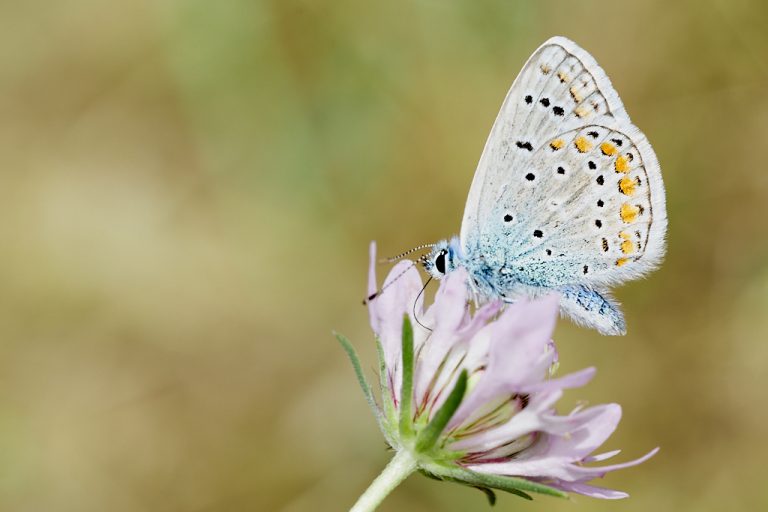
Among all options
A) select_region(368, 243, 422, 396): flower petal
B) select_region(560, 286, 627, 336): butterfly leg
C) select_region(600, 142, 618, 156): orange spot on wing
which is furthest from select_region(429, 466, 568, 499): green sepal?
select_region(600, 142, 618, 156): orange spot on wing

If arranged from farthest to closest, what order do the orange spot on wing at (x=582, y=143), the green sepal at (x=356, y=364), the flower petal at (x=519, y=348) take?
the orange spot on wing at (x=582, y=143) < the green sepal at (x=356, y=364) < the flower petal at (x=519, y=348)

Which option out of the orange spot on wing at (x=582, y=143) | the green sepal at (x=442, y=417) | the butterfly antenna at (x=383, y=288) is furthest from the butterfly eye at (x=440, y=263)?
the green sepal at (x=442, y=417)

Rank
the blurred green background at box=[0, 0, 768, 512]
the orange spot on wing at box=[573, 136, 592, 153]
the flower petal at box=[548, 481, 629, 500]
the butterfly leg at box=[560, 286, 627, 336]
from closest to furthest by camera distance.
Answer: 1. the flower petal at box=[548, 481, 629, 500]
2. the butterfly leg at box=[560, 286, 627, 336]
3. the orange spot on wing at box=[573, 136, 592, 153]
4. the blurred green background at box=[0, 0, 768, 512]

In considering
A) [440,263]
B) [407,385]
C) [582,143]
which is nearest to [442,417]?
[407,385]

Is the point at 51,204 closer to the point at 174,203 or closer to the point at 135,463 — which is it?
the point at 174,203

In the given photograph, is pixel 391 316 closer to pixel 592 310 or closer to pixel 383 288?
pixel 383 288

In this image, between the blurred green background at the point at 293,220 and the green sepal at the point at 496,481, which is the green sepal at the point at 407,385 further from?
the blurred green background at the point at 293,220

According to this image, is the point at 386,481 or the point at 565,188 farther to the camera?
the point at 565,188

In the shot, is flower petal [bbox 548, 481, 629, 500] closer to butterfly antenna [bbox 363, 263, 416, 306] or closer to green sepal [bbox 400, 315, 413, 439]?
green sepal [bbox 400, 315, 413, 439]
